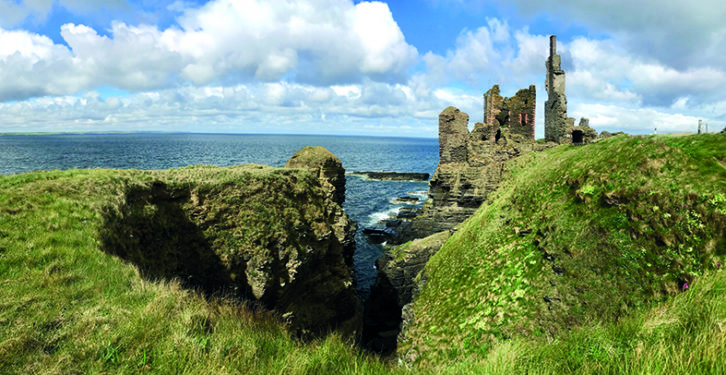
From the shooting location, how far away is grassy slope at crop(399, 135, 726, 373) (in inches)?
296

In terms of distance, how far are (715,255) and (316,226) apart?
15.8 m

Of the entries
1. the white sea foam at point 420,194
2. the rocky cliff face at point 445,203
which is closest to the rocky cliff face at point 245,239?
the rocky cliff face at point 445,203

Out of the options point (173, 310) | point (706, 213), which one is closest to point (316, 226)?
point (173, 310)

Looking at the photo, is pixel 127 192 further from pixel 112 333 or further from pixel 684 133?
pixel 684 133

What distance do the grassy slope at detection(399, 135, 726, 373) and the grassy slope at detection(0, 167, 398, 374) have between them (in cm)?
419

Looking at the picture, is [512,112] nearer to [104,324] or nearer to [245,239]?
[245,239]

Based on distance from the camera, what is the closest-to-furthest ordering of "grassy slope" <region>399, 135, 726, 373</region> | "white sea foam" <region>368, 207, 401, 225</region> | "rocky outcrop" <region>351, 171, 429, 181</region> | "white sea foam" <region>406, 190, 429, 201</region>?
"grassy slope" <region>399, 135, 726, 373</region>, "white sea foam" <region>368, 207, 401, 225</region>, "white sea foam" <region>406, 190, 429, 201</region>, "rocky outcrop" <region>351, 171, 429, 181</region>

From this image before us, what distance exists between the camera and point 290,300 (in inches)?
666

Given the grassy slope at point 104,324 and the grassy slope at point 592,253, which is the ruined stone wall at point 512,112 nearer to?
the grassy slope at point 592,253

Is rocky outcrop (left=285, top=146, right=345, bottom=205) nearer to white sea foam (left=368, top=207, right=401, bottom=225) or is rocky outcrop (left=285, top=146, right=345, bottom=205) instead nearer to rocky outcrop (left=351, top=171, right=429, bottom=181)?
A: white sea foam (left=368, top=207, right=401, bottom=225)

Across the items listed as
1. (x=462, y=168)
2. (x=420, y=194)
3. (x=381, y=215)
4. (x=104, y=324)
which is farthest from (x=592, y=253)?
(x=420, y=194)

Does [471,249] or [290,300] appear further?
[290,300]

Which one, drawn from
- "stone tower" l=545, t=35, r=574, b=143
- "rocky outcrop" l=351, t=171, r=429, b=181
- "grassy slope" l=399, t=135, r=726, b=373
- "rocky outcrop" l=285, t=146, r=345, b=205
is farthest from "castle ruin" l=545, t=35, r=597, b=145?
"rocky outcrop" l=351, t=171, r=429, b=181

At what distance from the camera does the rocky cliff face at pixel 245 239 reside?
553 inches
